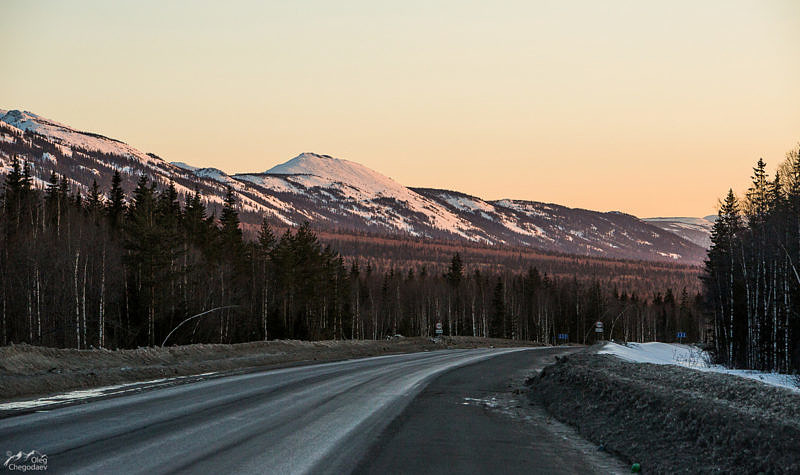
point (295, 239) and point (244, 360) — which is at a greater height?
point (295, 239)

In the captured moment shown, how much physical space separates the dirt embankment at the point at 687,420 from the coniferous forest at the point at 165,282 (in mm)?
23894

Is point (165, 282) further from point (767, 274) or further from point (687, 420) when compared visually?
point (687, 420)

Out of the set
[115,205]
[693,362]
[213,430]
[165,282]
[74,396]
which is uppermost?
[115,205]

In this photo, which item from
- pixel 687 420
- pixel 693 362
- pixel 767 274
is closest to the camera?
pixel 687 420

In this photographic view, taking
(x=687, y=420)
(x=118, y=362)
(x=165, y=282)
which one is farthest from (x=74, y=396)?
(x=165, y=282)

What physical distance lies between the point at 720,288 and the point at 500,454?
44423 mm

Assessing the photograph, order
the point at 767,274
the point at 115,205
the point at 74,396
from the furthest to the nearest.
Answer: the point at 115,205 < the point at 767,274 < the point at 74,396

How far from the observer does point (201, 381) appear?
2058 centimetres

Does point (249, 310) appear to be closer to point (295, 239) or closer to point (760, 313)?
point (295, 239)

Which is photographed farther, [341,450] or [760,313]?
[760,313]

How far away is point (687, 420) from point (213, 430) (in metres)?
7.74

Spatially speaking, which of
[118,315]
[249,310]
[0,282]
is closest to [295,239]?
[249,310]

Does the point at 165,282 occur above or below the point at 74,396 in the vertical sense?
above

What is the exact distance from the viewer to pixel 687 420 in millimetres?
10898
